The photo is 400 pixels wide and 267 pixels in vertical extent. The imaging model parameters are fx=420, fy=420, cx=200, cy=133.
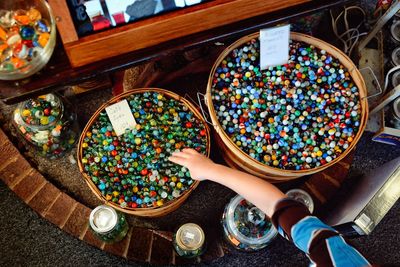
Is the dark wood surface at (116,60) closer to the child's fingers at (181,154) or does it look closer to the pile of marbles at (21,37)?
the pile of marbles at (21,37)

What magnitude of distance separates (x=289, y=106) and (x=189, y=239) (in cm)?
71

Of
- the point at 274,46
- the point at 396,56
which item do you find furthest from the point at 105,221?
the point at 396,56

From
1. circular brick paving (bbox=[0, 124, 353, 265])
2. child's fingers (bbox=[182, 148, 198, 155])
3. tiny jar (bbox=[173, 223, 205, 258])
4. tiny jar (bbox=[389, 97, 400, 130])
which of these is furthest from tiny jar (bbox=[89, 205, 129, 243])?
tiny jar (bbox=[389, 97, 400, 130])

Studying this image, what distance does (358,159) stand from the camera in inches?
85.5

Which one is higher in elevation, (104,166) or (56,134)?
(56,134)

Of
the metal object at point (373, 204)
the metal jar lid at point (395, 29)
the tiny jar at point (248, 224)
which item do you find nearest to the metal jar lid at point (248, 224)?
the tiny jar at point (248, 224)

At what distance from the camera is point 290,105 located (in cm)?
180

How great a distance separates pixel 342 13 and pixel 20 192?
1.82 meters

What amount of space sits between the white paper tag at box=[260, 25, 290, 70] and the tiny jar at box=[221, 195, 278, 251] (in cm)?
60

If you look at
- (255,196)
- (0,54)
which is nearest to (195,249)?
(255,196)

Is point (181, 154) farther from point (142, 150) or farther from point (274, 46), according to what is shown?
point (274, 46)

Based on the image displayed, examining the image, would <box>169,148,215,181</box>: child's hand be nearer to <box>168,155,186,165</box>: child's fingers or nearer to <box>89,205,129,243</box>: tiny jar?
<box>168,155,186,165</box>: child's fingers

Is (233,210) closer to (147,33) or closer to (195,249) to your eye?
(195,249)

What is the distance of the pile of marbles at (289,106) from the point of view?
1771mm
